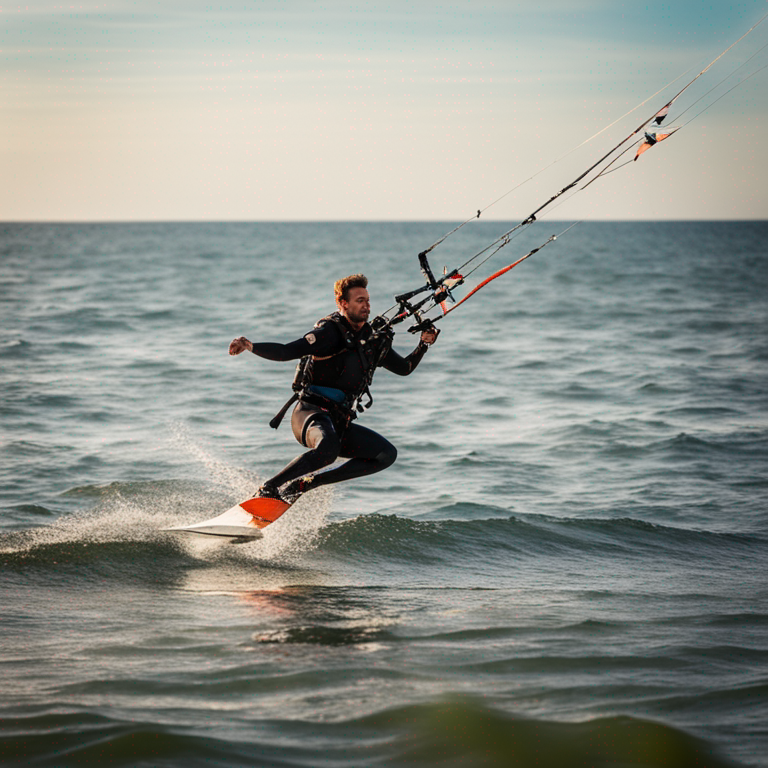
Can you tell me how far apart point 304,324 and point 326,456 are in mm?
22599

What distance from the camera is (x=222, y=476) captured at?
11.2 metres

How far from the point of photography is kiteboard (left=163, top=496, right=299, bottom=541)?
7461 mm

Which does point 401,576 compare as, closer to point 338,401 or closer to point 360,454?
point 360,454

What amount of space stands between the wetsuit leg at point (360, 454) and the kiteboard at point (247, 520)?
0.37 metres

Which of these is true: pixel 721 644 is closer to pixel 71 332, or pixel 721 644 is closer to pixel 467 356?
pixel 467 356

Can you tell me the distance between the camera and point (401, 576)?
768 centimetres

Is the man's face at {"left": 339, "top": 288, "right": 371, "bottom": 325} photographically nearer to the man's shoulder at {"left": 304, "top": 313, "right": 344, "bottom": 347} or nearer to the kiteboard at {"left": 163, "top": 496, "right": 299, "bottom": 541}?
the man's shoulder at {"left": 304, "top": 313, "right": 344, "bottom": 347}

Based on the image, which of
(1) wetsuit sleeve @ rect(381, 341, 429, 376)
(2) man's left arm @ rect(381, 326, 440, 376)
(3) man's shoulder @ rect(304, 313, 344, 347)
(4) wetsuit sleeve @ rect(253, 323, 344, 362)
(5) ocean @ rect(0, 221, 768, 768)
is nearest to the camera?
(5) ocean @ rect(0, 221, 768, 768)

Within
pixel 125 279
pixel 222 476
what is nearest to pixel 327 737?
pixel 222 476

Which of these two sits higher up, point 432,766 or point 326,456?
point 326,456

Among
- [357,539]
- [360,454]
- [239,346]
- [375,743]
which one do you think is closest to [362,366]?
[360,454]

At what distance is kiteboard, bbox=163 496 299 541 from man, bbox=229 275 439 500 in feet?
0.25

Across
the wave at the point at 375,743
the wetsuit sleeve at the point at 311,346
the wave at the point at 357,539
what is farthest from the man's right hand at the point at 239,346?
the wave at the point at 375,743

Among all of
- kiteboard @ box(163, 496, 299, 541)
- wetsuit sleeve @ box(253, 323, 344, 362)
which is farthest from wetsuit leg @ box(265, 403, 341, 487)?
wetsuit sleeve @ box(253, 323, 344, 362)
